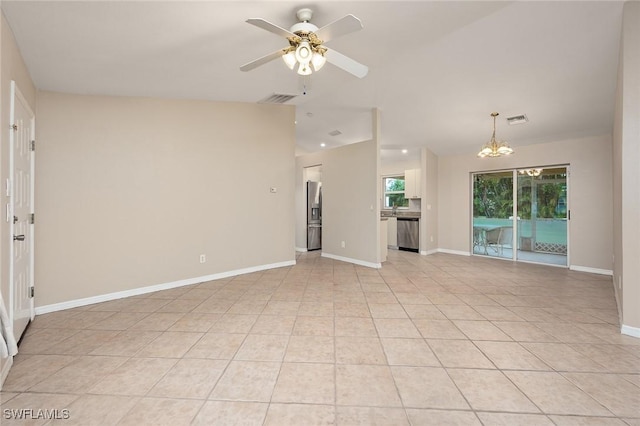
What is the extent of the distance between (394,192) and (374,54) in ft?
19.8

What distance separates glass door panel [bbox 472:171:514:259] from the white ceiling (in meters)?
1.72

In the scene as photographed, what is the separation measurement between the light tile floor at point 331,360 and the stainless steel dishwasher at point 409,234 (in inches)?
141

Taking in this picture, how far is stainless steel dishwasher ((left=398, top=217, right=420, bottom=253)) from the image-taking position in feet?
24.2

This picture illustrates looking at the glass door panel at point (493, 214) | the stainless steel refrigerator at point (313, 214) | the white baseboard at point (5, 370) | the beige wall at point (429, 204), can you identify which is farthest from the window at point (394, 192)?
the white baseboard at point (5, 370)

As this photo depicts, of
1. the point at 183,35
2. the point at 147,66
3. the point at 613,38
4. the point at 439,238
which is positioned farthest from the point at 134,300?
the point at 439,238

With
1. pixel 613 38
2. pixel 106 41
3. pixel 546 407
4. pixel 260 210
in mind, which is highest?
pixel 613 38

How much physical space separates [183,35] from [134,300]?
2.98 meters

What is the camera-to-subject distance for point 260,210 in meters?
4.93

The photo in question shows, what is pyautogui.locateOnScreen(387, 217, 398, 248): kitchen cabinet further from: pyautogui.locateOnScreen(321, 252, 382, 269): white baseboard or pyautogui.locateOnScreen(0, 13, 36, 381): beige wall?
pyautogui.locateOnScreen(0, 13, 36, 381): beige wall

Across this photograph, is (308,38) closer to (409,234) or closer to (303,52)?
(303,52)

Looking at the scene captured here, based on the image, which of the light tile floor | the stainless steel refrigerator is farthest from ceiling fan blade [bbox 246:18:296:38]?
the stainless steel refrigerator

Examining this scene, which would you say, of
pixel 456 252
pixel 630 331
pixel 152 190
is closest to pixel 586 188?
pixel 456 252

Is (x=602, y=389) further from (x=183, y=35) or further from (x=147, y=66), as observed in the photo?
(x=147, y=66)

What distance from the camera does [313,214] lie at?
722 cm
